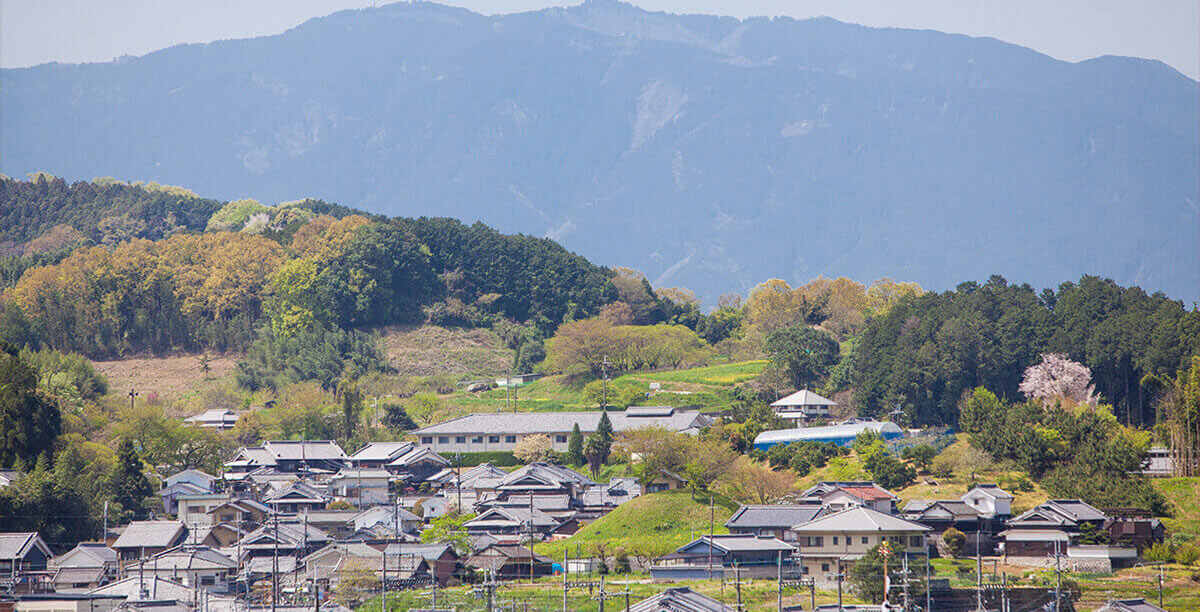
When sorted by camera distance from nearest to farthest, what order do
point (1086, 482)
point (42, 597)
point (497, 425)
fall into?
point (42, 597) → point (1086, 482) → point (497, 425)

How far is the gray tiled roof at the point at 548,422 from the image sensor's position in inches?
2589

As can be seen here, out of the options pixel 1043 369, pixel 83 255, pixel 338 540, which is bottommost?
pixel 338 540

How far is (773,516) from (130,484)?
23550mm

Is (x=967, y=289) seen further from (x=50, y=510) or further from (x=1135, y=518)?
(x=50, y=510)

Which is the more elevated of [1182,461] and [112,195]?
[112,195]

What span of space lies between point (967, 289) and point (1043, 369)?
12.1 m

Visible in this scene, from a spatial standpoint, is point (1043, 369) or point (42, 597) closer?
point (42, 597)

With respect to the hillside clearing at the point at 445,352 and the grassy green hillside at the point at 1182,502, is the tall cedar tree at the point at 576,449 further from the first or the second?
the grassy green hillside at the point at 1182,502

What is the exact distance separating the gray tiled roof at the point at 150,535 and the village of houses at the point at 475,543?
0.21 feet

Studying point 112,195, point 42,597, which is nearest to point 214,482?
point 42,597

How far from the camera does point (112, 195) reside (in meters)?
126

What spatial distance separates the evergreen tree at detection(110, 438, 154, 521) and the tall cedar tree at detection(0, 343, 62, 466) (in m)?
2.62

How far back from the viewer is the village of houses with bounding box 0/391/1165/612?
39.0m

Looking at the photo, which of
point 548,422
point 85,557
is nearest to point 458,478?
point 548,422
